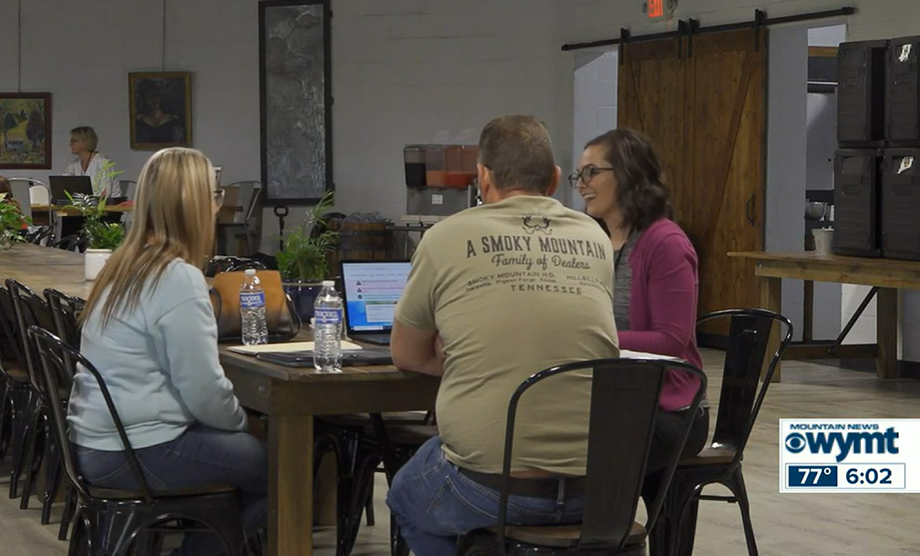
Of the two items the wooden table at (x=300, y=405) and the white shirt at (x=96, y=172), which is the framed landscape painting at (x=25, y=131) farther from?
the wooden table at (x=300, y=405)

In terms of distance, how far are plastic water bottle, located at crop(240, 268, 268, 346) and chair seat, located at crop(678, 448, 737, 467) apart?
42.8 inches

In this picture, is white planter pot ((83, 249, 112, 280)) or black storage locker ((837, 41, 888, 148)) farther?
black storage locker ((837, 41, 888, 148))

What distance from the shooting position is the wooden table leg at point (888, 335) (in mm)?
8344

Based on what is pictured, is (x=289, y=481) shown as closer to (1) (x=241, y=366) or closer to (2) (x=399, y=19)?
(1) (x=241, y=366)

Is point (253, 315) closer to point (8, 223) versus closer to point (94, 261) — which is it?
point (94, 261)

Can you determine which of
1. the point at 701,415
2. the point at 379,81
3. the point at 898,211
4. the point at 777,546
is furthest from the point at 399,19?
the point at 701,415

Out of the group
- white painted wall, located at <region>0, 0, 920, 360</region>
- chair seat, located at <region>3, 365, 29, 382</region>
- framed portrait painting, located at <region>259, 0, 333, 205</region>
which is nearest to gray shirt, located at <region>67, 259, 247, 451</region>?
chair seat, located at <region>3, 365, 29, 382</region>

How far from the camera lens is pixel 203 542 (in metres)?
3.34

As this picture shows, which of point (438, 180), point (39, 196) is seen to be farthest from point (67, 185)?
point (438, 180)

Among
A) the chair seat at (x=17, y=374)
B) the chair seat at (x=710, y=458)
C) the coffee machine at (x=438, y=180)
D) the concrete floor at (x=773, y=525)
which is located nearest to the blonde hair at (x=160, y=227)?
the chair seat at (x=710, y=458)

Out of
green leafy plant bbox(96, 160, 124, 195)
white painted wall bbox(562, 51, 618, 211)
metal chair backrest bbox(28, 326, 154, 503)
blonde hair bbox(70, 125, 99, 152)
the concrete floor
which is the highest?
white painted wall bbox(562, 51, 618, 211)

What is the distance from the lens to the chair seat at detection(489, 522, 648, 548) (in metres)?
2.67

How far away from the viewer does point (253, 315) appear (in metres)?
3.54

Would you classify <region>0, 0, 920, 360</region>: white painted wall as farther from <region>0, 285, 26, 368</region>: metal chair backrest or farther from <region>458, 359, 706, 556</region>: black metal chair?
<region>458, 359, 706, 556</region>: black metal chair
